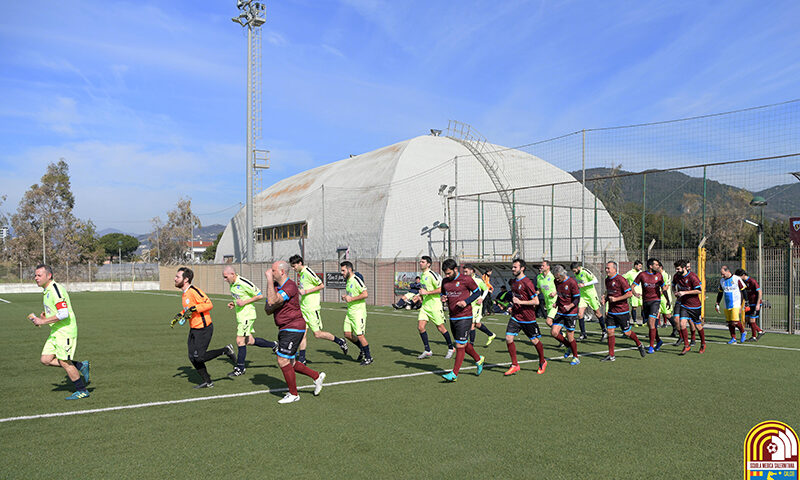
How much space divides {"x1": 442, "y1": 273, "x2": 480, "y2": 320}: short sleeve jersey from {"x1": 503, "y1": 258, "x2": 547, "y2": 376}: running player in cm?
106

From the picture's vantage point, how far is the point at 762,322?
1678cm

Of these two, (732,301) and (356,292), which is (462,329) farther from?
(732,301)

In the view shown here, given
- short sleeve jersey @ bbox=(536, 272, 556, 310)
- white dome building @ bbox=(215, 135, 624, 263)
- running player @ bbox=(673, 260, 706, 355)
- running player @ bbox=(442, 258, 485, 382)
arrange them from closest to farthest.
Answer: running player @ bbox=(442, 258, 485, 382) → running player @ bbox=(673, 260, 706, 355) → short sleeve jersey @ bbox=(536, 272, 556, 310) → white dome building @ bbox=(215, 135, 624, 263)

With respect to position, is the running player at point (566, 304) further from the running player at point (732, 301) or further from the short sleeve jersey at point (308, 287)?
the running player at point (732, 301)

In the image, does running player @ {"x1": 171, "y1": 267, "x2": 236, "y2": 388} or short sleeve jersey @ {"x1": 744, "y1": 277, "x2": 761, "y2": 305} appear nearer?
running player @ {"x1": 171, "y1": 267, "x2": 236, "y2": 388}

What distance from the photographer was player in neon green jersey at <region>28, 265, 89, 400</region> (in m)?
7.83

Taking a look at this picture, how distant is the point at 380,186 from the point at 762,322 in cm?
2445

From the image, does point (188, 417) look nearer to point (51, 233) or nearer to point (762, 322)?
point (762, 322)

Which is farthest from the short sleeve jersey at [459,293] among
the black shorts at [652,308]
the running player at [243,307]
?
the black shorts at [652,308]

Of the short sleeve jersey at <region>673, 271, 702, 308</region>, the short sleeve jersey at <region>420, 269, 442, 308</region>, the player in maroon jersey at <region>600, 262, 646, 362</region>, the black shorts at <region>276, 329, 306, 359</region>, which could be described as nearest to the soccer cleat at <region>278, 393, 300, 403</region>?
the black shorts at <region>276, 329, 306, 359</region>

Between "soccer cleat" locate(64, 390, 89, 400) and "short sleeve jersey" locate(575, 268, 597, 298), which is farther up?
"short sleeve jersey" locate(575, 268, 597, 298)

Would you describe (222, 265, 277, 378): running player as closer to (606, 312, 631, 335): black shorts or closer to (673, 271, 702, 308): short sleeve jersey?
(606, 312, 631, 335): black shorts

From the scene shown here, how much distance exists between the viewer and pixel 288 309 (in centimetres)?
777

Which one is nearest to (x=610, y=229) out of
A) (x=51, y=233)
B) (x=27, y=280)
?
(x=27, y=280)
